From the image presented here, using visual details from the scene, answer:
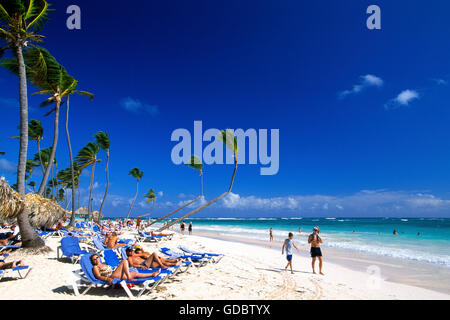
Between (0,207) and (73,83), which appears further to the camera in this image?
(73,83)

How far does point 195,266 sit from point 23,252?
239 inches

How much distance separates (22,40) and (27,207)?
622 cm

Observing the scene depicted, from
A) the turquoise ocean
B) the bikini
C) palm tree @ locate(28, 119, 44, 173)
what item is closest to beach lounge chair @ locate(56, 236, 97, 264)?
the bikini

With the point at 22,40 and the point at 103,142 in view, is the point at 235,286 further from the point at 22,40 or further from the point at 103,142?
the point at 103,142

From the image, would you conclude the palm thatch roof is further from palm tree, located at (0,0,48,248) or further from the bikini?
the bikini

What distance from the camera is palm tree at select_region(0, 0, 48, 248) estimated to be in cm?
866

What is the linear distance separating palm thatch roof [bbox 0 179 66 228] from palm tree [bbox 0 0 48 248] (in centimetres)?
81

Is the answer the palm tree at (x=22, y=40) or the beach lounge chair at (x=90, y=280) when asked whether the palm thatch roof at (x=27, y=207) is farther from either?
the beach lounge chair at (x=90, y=280)

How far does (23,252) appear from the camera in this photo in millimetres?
8453

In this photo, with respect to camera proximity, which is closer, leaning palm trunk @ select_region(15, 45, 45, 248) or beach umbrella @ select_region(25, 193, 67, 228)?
leaning palm trunk @ select_region(15, 45, 45, 248)

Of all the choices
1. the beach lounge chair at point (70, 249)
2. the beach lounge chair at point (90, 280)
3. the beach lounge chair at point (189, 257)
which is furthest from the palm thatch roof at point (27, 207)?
the beach lounge chair at point (189, 257)
